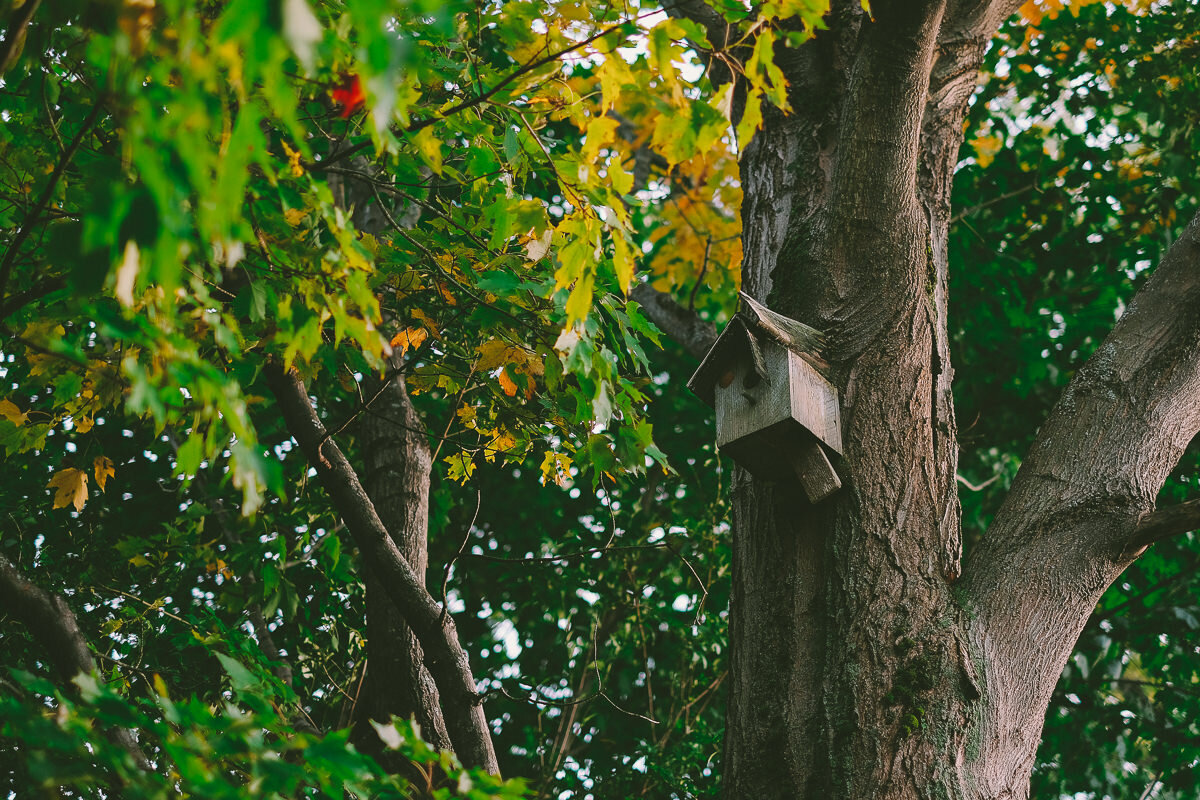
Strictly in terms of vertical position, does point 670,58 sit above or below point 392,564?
above

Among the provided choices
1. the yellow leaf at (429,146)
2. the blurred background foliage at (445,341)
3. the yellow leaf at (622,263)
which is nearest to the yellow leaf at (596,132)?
the blurred background foliage at (445,341)

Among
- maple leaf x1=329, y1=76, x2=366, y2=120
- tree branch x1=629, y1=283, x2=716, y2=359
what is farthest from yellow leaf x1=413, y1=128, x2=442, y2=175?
tree branch x1=629, y1=283, x2=716, y2=359

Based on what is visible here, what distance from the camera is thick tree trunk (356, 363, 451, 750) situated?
320cm

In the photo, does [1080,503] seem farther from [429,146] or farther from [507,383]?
[429,146]

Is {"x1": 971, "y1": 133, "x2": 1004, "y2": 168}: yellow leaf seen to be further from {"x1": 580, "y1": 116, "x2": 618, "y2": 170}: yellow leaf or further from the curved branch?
{"x1": 580, "y1": 116, "x2": 618, "y2": 170}: yellow leaf

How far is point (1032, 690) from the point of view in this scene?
1956 millimetres

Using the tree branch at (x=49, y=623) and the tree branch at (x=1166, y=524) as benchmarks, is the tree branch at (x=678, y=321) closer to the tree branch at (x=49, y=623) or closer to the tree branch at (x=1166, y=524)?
the tree branch at (x=1166, y=524)

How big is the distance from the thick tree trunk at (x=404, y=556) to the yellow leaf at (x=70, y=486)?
2.67 ft

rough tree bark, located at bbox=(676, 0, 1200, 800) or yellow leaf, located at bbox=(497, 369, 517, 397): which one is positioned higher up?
yellow leaf, located at bbox=(497, 369, 517, 397)

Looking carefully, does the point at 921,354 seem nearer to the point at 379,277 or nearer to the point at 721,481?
the point at 379,277

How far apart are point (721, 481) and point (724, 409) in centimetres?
319

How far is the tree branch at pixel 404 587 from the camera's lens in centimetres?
233

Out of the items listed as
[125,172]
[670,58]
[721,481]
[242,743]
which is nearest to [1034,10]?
[721,481]

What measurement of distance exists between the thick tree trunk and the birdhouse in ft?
3.82
